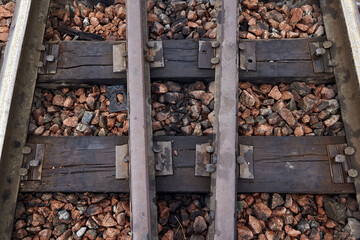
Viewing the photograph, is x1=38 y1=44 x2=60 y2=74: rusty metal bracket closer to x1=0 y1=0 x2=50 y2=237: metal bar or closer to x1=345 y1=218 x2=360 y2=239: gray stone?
x1=0 y1=0 x2=50 y2=237: metal bar

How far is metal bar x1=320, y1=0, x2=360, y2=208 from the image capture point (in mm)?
2617

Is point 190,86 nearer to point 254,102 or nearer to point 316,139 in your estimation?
point 254,102

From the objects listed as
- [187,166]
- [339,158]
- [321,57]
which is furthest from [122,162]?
[321,57]

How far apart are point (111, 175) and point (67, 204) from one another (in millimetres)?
471

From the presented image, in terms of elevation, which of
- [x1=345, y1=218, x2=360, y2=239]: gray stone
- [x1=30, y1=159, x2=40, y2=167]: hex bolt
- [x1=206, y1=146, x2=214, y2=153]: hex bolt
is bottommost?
[x1=345, y1=218, x2=360, y2=239]: gray stone

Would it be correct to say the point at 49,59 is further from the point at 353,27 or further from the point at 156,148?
the point at 353,27

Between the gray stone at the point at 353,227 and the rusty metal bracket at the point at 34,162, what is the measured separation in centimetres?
272

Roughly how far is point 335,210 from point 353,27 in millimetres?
1743

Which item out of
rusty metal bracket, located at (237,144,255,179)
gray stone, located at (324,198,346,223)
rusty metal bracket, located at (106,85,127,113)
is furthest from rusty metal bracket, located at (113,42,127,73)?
gray stone, located at (324,198,346,223)

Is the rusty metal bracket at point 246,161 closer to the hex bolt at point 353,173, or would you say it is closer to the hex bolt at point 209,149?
the hex bolt at point 209,149

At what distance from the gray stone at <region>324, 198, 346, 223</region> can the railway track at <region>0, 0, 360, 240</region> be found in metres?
0.13

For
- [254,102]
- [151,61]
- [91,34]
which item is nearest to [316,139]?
[254,102]

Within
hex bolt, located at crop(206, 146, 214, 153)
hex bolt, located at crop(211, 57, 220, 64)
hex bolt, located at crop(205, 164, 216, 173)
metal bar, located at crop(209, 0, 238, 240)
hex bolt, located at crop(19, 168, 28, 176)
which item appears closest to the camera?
metal bar, located at crop(209, 0, 238, 240)

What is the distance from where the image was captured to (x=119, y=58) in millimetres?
2893
